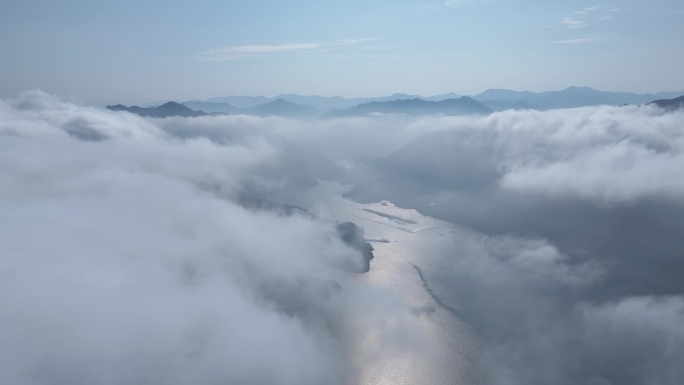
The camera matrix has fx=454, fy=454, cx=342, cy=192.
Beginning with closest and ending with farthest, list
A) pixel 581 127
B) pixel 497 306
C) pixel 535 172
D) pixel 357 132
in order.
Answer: pixel 497 306 → pixel 535 172 → pixel 581 127 → pixel 357 132

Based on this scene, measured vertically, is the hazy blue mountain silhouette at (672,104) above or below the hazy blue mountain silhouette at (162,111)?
above

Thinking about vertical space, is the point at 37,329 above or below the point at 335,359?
above

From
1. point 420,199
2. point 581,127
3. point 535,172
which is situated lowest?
point 420,199

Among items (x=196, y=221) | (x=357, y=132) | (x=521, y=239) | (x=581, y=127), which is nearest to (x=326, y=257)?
(x=196, y=221)

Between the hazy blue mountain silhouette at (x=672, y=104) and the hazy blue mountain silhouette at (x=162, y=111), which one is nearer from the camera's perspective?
the hazy blue mountain silhouette at (x=672, y=104)

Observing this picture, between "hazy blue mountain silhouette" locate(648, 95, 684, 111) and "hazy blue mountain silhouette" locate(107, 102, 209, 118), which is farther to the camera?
"hazy blue mountain silhouette" locate(107, 102, 209, 118)

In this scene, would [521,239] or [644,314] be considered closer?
[644,314]

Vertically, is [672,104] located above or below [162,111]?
above

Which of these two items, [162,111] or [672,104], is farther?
[162,111]

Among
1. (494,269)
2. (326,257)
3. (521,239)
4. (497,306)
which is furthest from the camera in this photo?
(521,239)

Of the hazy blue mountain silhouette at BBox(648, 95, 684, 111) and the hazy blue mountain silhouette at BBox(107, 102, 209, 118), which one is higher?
Result: the hazy blue mountain silhouette at BBox(648, 95, 684, 111)

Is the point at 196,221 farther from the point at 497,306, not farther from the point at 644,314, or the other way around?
the point at 644,314
